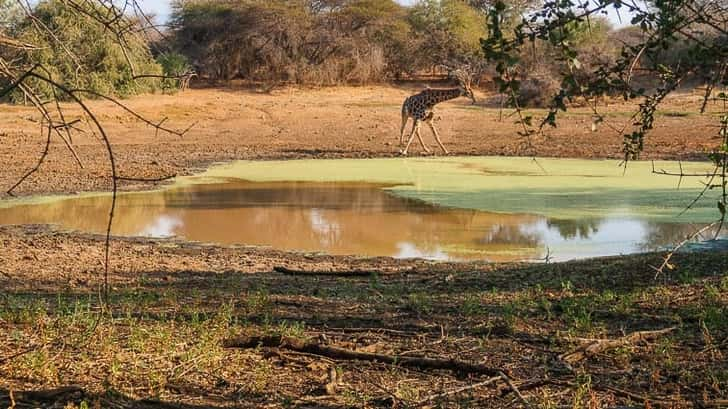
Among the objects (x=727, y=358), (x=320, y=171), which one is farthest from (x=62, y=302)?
(x=320, y=171)

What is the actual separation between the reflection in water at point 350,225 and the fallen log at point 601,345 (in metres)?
4.62

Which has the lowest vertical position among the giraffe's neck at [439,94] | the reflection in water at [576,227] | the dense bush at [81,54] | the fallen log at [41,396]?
the reflection in water at [576,227]

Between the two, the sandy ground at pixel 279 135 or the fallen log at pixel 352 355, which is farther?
the sandy ground at pixel 279 135

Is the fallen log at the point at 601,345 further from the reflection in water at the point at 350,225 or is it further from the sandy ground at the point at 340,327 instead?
the reflection in water at the point at 350,225

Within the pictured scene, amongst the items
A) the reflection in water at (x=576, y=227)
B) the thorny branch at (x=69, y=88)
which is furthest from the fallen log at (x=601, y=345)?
the reflection in water at (x=576, y=227)

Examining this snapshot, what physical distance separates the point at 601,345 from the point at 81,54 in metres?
5.10

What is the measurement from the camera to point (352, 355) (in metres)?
4.92

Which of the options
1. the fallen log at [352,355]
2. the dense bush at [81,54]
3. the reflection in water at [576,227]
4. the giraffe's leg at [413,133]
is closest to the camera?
the fallen log at [352,355]

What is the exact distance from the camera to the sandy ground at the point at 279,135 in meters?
17.7

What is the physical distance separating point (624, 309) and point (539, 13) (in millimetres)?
2696

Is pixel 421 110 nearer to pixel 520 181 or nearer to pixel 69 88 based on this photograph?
pixel 520 181

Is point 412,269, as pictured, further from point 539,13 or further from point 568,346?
point 539,13

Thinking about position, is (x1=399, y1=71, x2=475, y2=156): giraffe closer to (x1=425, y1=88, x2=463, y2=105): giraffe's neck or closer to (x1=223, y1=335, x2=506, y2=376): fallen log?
(x1=425, y1=88, x2=463, y2=105): giraffe's neck

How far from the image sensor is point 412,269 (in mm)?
8758
